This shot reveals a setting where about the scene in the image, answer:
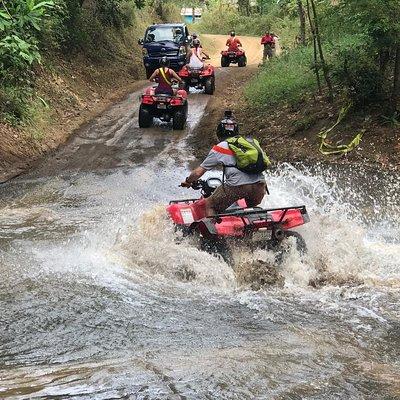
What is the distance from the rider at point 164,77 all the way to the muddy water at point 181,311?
560 cm

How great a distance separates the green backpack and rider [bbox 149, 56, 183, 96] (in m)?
8.47

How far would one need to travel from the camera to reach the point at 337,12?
41.9ft

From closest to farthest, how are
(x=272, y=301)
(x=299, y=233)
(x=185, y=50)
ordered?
(x=272, y=301)
(x=299, y=233)
(x=185, y=50)

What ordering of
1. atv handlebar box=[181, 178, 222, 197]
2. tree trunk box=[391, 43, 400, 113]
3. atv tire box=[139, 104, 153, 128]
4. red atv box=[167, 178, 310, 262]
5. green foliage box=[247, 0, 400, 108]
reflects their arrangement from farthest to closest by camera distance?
atv tire box=[139, 104, 153, 128] → tree trunk box=[391, 43, 400, 113] → green foliage box=[247, 0, 400, 108] → atv handlebar box=[181, 178, 222, 197] → red atv box=[167, 178, 310, 262]

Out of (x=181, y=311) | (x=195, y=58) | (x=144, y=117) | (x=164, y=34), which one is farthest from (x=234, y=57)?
(x=181, y=311)

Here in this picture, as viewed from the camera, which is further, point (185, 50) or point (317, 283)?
point (185, 50)

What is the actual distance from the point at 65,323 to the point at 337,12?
33.1 ft

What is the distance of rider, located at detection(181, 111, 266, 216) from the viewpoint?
6.64 metres

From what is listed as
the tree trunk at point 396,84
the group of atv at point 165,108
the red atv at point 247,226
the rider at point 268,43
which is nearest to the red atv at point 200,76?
the group of atv at point 165,108

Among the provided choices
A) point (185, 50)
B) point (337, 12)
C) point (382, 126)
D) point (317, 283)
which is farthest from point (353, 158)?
point (185, 50)

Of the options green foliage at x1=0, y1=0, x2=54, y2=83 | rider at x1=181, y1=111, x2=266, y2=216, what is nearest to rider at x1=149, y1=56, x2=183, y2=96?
green foliage at x1=0, y1=0, x2=54, y2=83

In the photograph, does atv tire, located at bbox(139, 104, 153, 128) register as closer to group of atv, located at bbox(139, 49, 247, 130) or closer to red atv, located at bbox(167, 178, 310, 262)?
group of atv, located at bbox(139, 49, 247, 130)

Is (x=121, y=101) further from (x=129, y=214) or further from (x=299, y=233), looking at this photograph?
(x=299, y=233)

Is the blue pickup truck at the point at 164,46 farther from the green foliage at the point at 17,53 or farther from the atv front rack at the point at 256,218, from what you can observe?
the atv front rack at the point at 256,218
